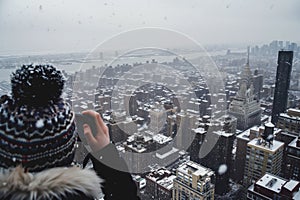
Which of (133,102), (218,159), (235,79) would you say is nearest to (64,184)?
(218,159)

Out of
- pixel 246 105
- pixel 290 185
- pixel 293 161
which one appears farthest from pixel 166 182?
pixel 246 105

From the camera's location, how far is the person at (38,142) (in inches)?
12.2

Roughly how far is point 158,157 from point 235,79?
4744 millimetres

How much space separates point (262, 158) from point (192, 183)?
146cm

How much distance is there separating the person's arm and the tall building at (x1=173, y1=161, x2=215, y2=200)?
7.42 ft

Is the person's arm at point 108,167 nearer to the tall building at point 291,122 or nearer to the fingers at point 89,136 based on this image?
the fingers at point 89,136

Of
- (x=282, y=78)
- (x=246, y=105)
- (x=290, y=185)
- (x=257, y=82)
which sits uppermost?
(x=282, y=78)

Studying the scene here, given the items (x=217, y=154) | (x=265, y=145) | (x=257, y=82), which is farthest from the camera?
(x=257, y=82)

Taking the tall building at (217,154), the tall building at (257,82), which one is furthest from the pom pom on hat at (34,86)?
the tall building at (257,82)

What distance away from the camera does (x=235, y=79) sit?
777cm

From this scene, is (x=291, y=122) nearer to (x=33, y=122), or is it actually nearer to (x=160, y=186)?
(x=160, y=186)

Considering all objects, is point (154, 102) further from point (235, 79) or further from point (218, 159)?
point (235, 79)

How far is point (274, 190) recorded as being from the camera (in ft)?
8.13

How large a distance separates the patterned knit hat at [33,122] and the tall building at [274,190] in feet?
8.55
